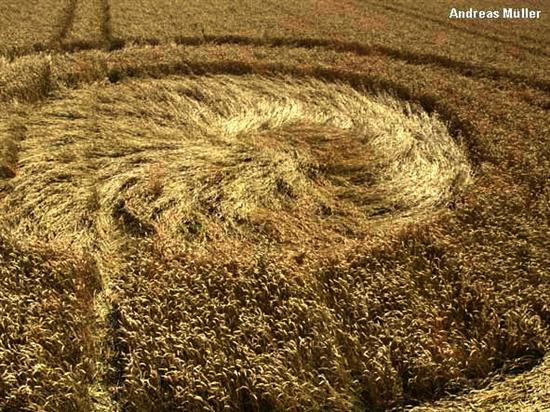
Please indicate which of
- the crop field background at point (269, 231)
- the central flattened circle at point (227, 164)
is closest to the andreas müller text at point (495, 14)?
the crop field background at point (269, 231)

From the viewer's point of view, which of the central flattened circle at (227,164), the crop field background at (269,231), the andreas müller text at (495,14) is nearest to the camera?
the crop field background at (269,231)

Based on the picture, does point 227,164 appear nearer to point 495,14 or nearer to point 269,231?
point 269,231

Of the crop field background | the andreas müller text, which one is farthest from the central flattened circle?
the andreas müller text

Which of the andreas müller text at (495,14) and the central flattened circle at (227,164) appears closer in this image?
the central flattened circle at (227,164)

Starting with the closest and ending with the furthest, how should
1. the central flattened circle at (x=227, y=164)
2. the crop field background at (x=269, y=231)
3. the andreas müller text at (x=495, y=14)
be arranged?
the crop field background at (x=269, y=231), the central flattened circle at (x=227, y=164), the andreas müller text at (x=495, y=14)

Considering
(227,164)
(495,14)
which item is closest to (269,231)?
(227,164)

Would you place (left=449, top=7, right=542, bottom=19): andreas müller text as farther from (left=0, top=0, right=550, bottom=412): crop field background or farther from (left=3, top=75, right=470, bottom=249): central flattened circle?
(left=3, top=75, right=470, bottom=249): central flattened circle

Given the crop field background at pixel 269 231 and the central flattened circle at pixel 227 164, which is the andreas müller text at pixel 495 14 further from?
the central flattened circle at pixel 227 164
